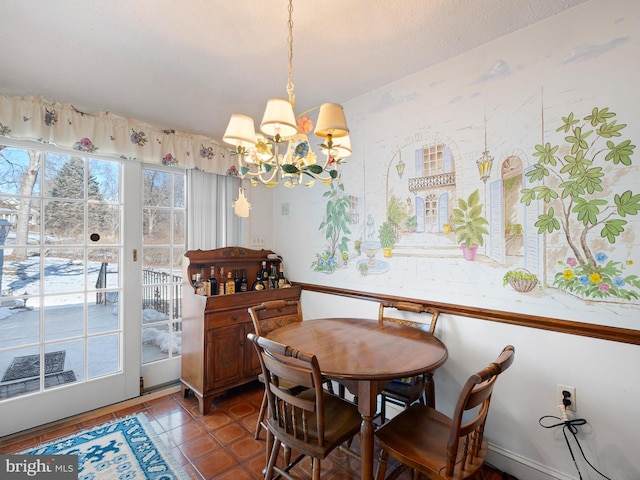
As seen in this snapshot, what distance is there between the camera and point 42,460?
189cm

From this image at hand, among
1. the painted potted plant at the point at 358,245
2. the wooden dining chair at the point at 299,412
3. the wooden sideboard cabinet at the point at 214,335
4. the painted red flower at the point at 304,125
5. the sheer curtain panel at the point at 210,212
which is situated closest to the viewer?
the wooden dining chair at the point at 299,412

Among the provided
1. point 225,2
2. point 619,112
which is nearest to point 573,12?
point 619,112

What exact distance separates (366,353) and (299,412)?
453 mm

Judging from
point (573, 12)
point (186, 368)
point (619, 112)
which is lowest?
point (186, 368)

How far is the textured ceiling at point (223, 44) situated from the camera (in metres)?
1.63

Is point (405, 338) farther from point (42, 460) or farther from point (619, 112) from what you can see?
point (42, 460)

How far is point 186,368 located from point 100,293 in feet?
3.18

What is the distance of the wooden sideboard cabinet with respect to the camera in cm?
251

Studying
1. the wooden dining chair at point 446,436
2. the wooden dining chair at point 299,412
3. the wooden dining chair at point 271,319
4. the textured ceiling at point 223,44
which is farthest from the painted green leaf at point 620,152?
the wooden dining chair at point 271,319

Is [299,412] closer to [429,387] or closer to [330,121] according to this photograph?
[429,387]

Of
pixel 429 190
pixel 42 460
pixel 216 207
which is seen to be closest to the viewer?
pixel 42 460

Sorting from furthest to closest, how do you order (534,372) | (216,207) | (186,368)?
(216,207) → (186,368) → (534,372)

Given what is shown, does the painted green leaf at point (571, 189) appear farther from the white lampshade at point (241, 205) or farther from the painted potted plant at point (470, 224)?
the white lampshade at point (241, 205)

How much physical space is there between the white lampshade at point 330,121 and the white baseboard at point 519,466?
212cm
